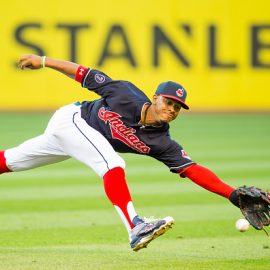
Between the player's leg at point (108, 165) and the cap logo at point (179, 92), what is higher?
the cap logo at point (179, 92)

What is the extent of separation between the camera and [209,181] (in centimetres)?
658

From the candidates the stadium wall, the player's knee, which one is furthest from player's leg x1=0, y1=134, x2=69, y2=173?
the stadium wall

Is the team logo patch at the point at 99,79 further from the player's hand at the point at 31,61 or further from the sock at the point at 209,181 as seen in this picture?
the sock at the point at 209,181

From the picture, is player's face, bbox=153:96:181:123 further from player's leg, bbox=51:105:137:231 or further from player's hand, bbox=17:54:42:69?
player's hand, bbox=17:54:42:69

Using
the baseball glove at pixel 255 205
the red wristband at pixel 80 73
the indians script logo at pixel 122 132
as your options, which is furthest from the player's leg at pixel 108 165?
the baseball glove at pixel 255 205

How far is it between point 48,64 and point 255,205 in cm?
187

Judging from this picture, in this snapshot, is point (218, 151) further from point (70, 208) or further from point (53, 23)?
point (53, 23)

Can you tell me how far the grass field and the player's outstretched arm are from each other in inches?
55.6

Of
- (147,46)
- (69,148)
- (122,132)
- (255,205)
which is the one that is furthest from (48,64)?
(147,46)

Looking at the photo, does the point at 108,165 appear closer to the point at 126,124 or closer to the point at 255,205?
the point at 126,124

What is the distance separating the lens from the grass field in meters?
6.62

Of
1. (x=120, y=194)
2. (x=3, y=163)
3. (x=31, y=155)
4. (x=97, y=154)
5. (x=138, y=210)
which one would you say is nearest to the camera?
(x=120, y=194)

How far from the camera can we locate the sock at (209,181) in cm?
656

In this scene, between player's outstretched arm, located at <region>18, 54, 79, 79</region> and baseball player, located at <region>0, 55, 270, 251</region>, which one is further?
player's outstretched arm, located at <region>18, 54, 79, 79</region>
